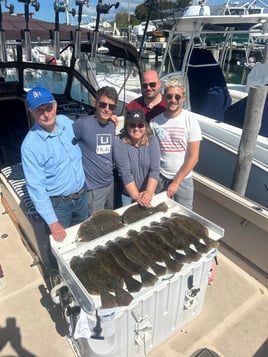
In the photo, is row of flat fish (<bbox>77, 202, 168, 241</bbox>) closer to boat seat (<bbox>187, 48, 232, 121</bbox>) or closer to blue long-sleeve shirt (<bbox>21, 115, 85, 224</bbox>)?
blue long-sleeve shirt (<bbox>21, 115, 85, 224</bbox>)

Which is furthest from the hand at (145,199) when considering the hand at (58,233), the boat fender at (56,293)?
the boat fender at (56,293)

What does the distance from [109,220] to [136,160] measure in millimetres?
610

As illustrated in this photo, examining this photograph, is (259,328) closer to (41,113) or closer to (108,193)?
(108,193)

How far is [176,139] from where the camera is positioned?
2631mm

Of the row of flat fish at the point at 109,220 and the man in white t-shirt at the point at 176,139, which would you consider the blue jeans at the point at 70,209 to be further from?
the man in white t-shirt at the point at 176,139

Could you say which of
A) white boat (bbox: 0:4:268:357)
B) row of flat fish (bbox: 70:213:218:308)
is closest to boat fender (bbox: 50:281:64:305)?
white boat (bbox: 0:4:268:357)

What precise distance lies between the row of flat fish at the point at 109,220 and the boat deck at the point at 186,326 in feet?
3.25

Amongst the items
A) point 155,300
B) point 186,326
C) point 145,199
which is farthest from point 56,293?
point 186,326

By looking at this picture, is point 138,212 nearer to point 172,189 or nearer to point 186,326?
point 172,189

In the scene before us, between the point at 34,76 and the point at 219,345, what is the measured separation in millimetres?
5565

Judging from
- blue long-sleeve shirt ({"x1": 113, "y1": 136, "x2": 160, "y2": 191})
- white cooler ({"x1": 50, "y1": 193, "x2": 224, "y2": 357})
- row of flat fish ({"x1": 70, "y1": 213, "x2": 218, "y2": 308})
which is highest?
blue long-sleeve shirt ({"x1": 113, "y1": 136, "x2": 160, "y2": 191})

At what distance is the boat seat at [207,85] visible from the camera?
5.30 m

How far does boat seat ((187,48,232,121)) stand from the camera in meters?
5.30

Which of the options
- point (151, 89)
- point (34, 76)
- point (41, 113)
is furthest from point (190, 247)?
point (34, 76)
